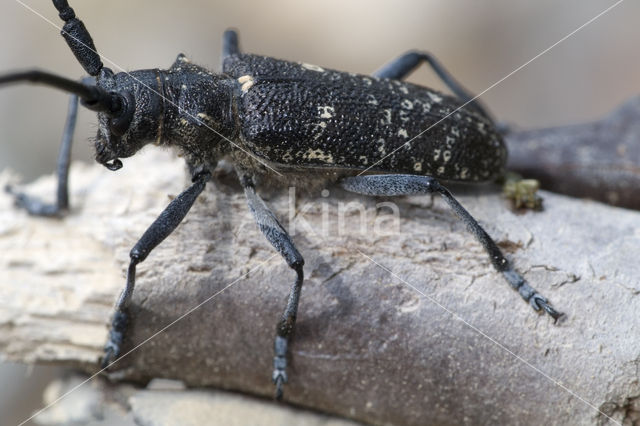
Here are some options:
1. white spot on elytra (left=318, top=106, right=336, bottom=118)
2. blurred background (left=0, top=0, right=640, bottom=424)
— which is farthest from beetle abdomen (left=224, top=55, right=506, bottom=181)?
blurred background (left=0, top=0, right=640, bottom=424)

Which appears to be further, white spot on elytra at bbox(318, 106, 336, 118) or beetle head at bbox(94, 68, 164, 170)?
white spot on elytra at bbox(318, 106, 336, 118)

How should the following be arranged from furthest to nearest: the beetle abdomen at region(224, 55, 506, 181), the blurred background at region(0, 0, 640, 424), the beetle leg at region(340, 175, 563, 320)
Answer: the blurred background at region(0, 0, 640, 424), the beetle abdomen at region(224, 55, 506, 181), the beetle leg at region(340, 175, 563, 320)

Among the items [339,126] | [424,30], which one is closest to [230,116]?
[339,126]

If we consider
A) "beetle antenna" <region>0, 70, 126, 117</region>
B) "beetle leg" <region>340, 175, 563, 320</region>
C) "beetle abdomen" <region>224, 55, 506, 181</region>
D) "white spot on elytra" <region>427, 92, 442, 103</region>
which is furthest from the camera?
"white spot on elytra" <region>427, 92, 442, 103</region>

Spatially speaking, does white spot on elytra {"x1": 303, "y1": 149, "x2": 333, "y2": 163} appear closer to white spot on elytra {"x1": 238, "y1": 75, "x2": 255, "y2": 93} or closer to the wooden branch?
the wooden branch

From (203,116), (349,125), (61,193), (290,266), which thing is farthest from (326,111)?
(61,193)

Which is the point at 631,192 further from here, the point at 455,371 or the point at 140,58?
the point at 140,58

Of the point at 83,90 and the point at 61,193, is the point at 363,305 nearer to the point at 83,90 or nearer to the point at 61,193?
the point at 83,90
